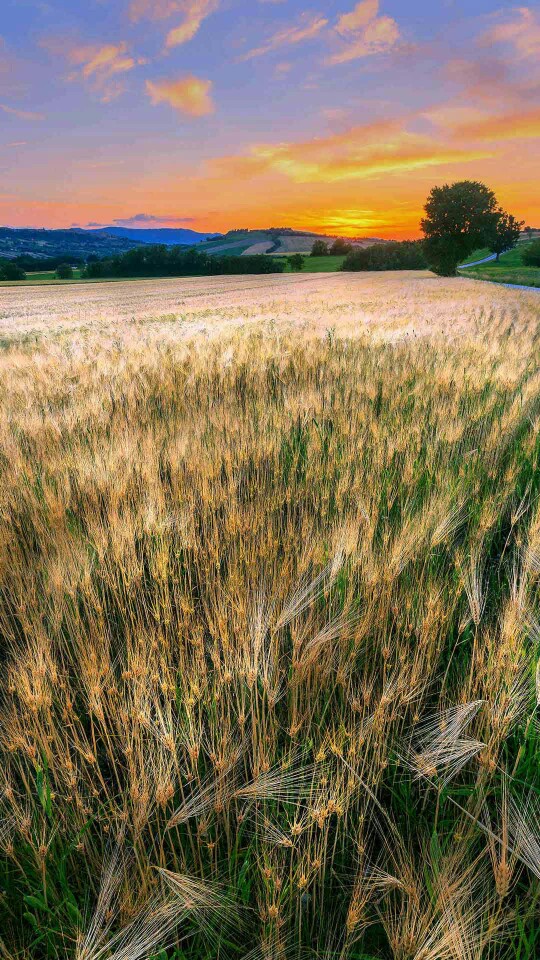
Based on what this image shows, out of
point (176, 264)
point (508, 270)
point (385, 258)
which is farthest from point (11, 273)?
point (508, 270)

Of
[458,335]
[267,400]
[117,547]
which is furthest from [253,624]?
[458,335]

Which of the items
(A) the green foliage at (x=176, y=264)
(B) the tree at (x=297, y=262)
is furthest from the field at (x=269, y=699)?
(B) the tree at (x=297, y=262)

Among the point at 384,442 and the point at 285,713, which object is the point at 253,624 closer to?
the point at 285,713

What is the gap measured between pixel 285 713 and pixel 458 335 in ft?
25.5

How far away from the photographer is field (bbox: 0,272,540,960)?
95 cm

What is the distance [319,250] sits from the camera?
364 ft

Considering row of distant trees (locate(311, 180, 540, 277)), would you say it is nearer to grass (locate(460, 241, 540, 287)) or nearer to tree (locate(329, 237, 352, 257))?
grass (locate(460, 241, 540, 287))

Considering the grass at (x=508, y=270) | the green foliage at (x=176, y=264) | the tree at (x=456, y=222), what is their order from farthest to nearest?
1. the green foliage at (x=176, y=264)
2. the tree at (x=456, y=222)
3. the grass at (x=508, y=270)

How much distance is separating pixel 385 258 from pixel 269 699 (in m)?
104

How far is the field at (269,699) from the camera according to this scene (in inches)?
37.4

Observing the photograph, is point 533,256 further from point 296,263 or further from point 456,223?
point 296,263

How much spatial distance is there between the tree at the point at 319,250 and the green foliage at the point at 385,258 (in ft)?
54.8

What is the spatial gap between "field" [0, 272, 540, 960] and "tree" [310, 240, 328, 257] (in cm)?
11869

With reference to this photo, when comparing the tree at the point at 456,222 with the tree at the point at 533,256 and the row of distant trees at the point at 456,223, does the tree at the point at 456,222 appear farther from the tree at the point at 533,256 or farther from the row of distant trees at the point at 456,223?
the tree at the point at 533,256
